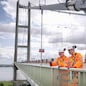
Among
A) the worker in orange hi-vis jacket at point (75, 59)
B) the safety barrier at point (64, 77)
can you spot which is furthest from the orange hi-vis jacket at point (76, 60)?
the safety barrier at point (64, 77)

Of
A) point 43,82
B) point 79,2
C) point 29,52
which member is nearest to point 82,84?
point 43,82

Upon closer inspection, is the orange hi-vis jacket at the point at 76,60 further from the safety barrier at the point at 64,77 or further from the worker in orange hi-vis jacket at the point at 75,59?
the safety barrier at the point at 64,77

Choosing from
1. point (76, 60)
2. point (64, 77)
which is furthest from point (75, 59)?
point (64, 77)

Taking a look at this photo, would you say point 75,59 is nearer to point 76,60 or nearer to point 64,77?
point 76,60

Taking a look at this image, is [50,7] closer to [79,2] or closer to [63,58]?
[79,2]

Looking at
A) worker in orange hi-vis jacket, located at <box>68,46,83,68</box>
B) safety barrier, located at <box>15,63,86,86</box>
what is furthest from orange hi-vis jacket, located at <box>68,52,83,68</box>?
safety barrier, located at <box>15,63,86,86</box>

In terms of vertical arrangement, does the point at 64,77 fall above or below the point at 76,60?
below

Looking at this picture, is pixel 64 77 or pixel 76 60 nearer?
pixel 64 77

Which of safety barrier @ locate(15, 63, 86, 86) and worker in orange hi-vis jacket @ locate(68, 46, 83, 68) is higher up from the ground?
worker in orange hi-vis jacket @ locate(68, 46, 83, 68)

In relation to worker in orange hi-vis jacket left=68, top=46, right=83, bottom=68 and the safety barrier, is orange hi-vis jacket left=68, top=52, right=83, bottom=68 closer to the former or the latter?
worker in orange hi-vis jacket left=68, top=46, right=83, bottom=68

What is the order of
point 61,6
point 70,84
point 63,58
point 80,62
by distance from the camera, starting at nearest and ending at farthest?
point 70,84 < point 80,62 < point 63,58 < point 61,6

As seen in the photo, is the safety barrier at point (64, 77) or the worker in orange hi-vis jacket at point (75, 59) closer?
the safety barrier at point (64, 77)

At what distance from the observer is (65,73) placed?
9.55 meters

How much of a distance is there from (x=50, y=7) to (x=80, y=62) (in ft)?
62.8
